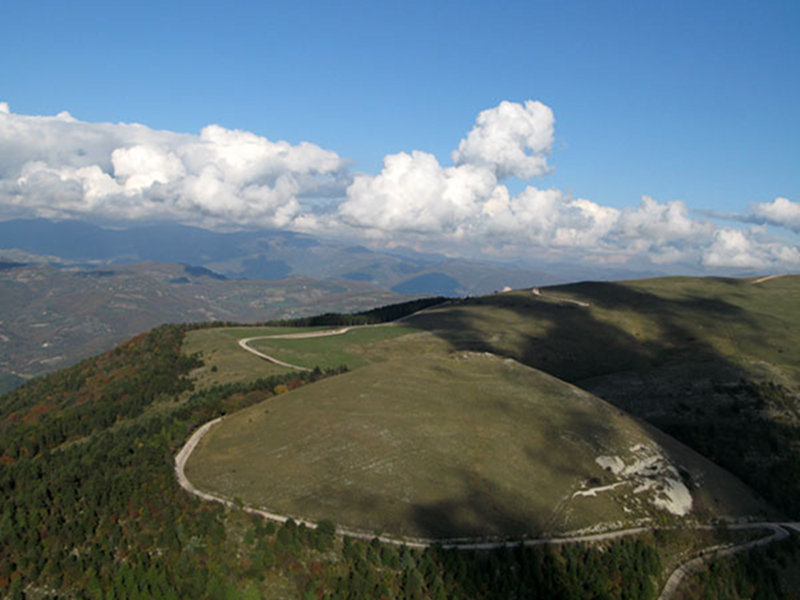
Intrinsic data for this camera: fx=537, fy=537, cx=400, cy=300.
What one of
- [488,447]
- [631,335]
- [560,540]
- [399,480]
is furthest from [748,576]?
[631,335]

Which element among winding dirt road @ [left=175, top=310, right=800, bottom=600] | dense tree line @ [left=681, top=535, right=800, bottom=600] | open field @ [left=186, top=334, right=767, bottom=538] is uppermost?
open field @ [left=186, top=334, right=767, bottom=538]

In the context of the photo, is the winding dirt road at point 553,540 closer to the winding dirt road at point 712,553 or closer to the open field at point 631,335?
the winding dirt road at point 712,553

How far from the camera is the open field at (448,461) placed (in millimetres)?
59750

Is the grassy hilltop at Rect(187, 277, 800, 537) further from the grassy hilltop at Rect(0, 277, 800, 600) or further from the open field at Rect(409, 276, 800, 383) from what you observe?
the open field at Rect(409, 276, 800, 383)

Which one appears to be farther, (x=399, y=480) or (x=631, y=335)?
(x=631, y=335)

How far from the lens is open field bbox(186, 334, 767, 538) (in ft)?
196

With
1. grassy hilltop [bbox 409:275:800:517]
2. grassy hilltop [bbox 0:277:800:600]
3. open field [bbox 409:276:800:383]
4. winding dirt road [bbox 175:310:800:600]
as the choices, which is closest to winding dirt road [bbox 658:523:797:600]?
winding dirt road [bbox 175:310:800:600]

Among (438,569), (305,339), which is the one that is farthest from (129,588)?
(305,339)

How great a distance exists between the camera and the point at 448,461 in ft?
225

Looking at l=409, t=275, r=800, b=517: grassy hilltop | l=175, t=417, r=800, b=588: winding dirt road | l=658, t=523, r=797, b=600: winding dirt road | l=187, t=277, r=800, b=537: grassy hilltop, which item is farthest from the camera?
l=409, t=275, r=800, b=517: grassy hilltop

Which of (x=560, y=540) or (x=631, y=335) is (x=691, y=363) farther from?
(x=560, y=540)

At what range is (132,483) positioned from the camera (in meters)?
65.2

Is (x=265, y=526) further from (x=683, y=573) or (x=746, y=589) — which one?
(x=746, y=589)

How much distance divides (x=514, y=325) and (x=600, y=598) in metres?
126
